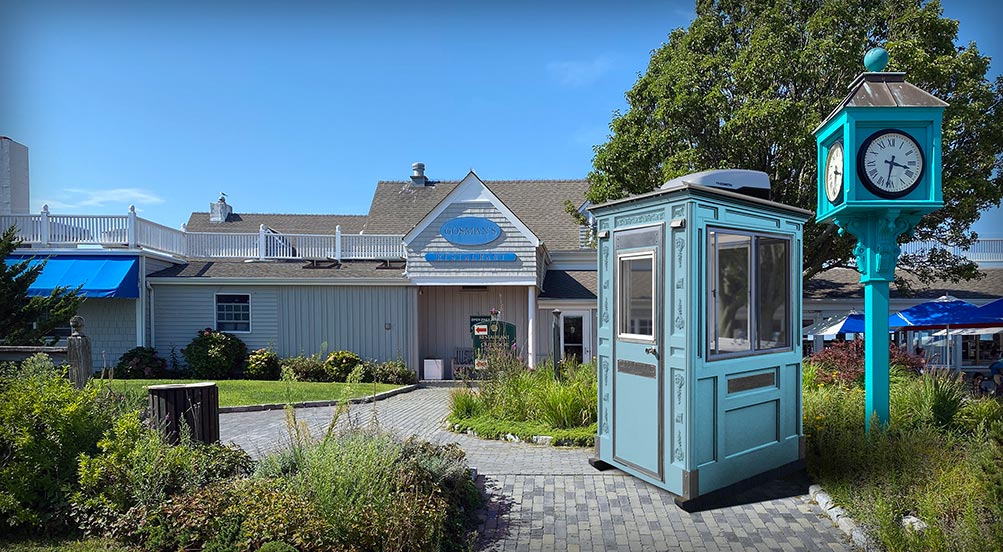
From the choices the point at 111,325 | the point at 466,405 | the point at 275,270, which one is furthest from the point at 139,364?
the point at 466,405

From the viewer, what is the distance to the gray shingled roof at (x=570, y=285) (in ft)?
61.1

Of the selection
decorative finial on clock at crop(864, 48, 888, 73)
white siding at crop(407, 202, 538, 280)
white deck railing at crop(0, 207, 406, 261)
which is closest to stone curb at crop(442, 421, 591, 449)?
decorative finial on clock at crop(864, 48, 888, 73)

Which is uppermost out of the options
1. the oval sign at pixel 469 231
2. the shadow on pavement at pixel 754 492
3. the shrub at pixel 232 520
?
the oval sign at pixel 469 231

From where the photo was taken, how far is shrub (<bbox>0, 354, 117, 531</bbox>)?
5.01 metres

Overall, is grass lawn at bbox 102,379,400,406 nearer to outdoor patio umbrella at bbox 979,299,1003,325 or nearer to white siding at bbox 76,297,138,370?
white siding at bbox 76,297,138,370

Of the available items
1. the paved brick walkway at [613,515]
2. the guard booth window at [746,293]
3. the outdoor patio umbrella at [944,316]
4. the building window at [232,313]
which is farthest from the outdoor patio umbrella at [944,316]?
the building window at [232,313]

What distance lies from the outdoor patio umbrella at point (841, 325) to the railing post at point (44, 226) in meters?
22.0

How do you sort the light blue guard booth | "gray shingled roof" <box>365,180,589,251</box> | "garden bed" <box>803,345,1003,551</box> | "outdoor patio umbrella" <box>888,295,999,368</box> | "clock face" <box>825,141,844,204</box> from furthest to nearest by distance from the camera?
"gray shingled roof" <box>365,180,589,251</box>
"outdoor patio umbrella" <box>888,295,999,368</box>
"clock face" <box>825,141,844,204</box>
the light blue guard booth
"garden bed" <box>803,345,1003,551</box>

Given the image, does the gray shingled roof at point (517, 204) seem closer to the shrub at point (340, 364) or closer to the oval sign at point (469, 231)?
the oval sign at point (469, 231)

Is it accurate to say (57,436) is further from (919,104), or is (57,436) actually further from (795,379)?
(919,104)

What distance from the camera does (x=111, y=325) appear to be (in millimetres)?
17719

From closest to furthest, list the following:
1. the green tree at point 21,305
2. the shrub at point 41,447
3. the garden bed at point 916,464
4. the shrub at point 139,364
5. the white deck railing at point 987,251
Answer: the garden bed at point 916,464
the shrub at point 41,447
the green tree at point 21,305
the shrub at point 139,364
the white deck railing at point 987,251

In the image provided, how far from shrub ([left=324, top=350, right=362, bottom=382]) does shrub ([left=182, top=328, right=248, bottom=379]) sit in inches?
111

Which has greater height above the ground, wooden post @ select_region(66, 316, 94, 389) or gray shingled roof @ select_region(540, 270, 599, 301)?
gray shingled roof @ select_region(540, 270, 599, 301)
